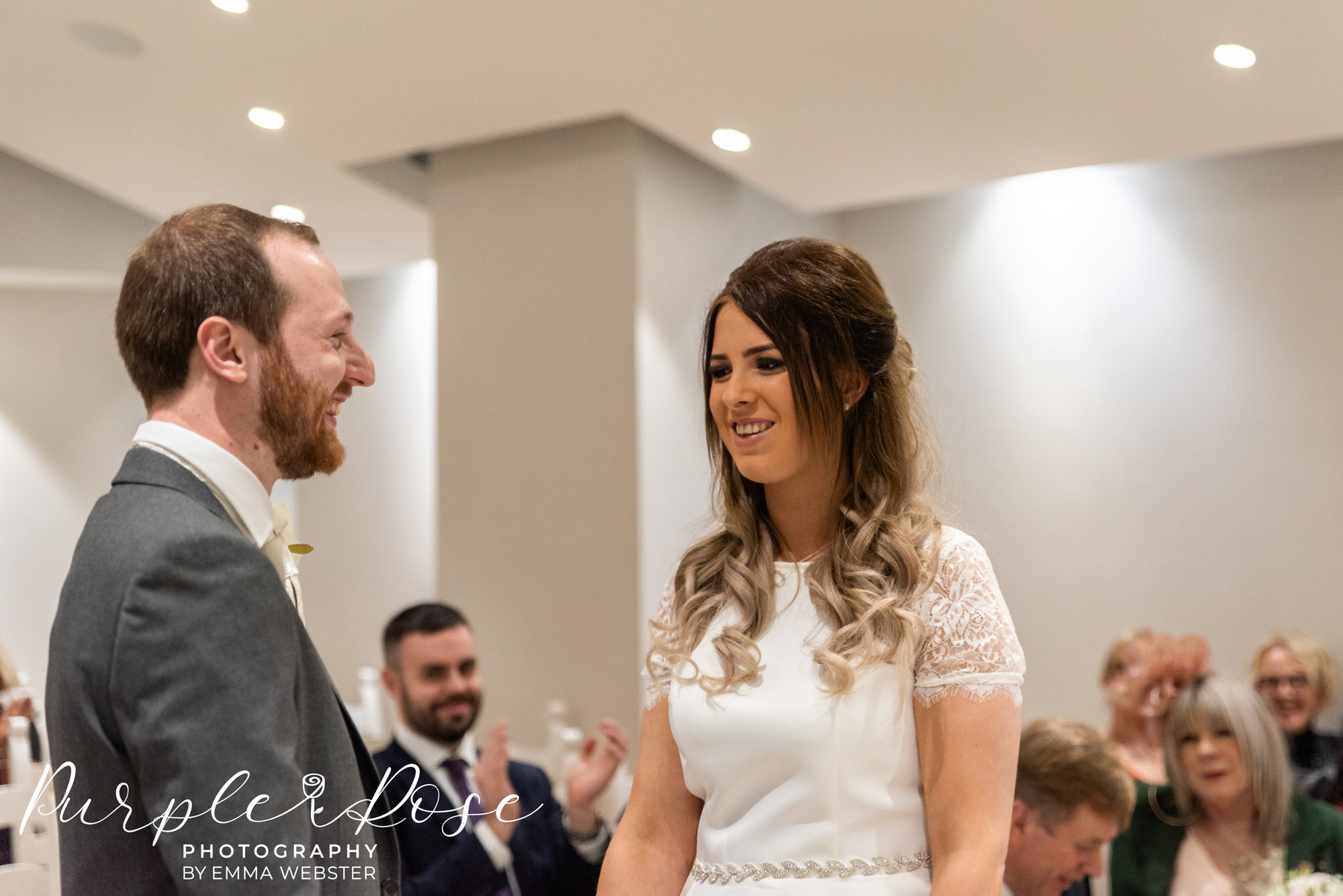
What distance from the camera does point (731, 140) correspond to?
14.5ft

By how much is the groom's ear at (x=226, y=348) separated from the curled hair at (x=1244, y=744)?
108 inches

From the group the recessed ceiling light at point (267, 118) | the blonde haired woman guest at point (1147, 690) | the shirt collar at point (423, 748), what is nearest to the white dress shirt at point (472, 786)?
the shirt collar at point (423, 748)

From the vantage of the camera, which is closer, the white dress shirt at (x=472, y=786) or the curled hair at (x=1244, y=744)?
the white dress shirt at (x=472, y=786)

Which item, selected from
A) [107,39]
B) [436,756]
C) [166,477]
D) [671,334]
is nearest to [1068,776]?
[436,756]

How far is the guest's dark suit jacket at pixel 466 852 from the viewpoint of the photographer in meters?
2.52

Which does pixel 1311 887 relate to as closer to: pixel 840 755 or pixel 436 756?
pixel 840 755

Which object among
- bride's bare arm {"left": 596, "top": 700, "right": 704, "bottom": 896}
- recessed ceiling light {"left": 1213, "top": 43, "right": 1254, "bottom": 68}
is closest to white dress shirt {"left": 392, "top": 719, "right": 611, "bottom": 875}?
bride's bare arm {"left": 596, "top": 700, "right": 704, "bottom": 896}

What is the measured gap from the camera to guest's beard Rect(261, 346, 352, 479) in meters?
1.37

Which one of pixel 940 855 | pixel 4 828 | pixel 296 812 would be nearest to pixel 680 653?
pixel 940 855

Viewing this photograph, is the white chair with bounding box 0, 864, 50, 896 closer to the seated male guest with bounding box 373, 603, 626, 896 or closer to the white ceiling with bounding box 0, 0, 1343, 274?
the seated male guest with bounding box 373, 603, 626, 896

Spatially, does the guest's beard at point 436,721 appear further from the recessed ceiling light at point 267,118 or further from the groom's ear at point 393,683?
the recessed ceiling light at point 267,118

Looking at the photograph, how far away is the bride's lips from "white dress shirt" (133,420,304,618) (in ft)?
2.01

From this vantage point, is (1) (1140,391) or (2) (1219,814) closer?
(2) (1219,814)

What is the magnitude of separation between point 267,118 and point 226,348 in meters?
3.30
